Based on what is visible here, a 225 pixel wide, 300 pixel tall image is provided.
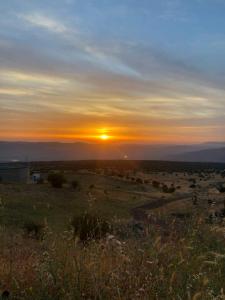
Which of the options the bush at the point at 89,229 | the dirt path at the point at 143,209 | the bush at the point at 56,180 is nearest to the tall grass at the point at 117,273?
the bush at the point at 89,229

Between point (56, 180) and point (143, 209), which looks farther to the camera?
point (56, 180)

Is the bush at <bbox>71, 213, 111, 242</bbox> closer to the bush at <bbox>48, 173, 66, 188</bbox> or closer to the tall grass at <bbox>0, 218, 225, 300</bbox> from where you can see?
the tall grass at <bbox>0, 218, 225, 300</bbox>

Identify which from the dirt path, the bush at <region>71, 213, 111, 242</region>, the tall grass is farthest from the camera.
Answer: the dirt path

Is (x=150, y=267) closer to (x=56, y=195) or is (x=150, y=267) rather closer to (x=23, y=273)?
(x=23, y=273)

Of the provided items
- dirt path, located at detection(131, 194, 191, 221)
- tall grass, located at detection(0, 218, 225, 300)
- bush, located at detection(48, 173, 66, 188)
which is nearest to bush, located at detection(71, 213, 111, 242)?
tall grass, located at detection(0, 218, 225, 300)

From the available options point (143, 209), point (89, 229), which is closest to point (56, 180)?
point (143, 209)

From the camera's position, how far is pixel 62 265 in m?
5.66

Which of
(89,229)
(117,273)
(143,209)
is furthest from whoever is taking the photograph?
(143,209)

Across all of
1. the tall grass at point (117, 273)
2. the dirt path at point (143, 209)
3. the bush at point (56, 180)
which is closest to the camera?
the tall grass at point (117, 273)

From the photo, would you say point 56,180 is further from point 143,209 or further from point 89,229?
point 89,229

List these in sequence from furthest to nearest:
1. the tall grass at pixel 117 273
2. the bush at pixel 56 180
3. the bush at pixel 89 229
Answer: the bush at pixel 56 180, the bush at pixel 89 229, the tall grass at pixel 117 273

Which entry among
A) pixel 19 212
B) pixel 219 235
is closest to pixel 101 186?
pixel 19 212

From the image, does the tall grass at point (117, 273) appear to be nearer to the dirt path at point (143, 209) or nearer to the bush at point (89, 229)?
the bush at point (89, 229)

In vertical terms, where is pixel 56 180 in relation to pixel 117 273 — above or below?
below
